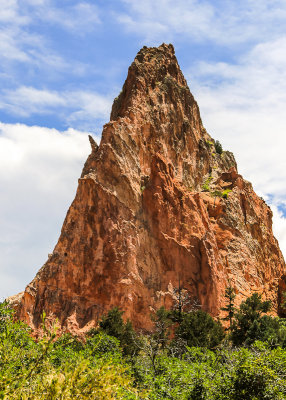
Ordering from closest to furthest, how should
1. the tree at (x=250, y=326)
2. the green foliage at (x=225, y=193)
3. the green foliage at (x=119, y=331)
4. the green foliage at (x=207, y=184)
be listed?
the tree at (x=250, y=326) < the green foliage at (x=119, y=331) < the green foliage at (x=225, y=193) < the green foliage at (x=207, y=184)

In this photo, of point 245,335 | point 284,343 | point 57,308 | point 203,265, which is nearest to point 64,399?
point 284,343

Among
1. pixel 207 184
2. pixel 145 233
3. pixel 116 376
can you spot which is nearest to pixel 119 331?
pixel 145 233

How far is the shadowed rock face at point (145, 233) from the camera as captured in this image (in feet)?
163

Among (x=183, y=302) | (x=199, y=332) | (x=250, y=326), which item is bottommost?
(x=199, y=332)

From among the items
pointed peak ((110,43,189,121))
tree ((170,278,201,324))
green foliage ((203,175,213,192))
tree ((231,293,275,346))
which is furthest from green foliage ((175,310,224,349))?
green foliage ((203,175,213,192))

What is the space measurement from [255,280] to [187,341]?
30.1m

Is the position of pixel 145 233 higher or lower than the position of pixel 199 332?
higher

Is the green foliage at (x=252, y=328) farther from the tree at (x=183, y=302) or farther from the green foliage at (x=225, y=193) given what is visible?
the green foliage at (x=225, y=193)

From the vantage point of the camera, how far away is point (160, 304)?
165ft

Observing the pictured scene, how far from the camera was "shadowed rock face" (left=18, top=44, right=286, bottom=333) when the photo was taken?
1950 inches

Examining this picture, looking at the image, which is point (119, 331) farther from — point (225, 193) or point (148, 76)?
point (148, 76)

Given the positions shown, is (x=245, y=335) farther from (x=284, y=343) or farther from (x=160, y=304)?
(x=160, y=304)

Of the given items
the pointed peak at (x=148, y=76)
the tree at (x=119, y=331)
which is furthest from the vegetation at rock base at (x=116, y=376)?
the pointed peak at (x=148, y=76)

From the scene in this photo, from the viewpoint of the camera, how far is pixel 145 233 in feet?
180
